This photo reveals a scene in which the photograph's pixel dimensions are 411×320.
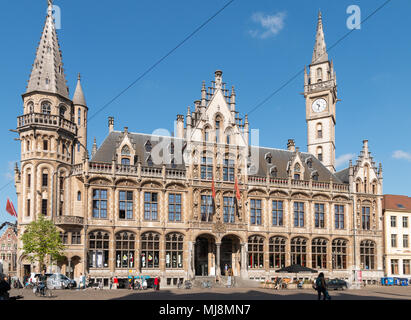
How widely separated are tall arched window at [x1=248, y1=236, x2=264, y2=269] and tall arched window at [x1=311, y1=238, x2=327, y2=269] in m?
7.32

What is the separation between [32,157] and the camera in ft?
179

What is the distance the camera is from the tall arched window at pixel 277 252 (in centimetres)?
6331

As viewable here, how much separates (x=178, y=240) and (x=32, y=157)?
18462 mm

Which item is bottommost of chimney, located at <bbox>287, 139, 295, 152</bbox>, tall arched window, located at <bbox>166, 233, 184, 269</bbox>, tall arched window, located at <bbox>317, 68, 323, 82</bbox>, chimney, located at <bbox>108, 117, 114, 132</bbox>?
tall arched window, located at <bbox>166, 233, 184, 269</bbox>

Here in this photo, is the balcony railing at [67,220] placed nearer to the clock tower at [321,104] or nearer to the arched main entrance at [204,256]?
the arched main entrance at [204,256]

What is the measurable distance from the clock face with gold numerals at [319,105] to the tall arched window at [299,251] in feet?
73.6

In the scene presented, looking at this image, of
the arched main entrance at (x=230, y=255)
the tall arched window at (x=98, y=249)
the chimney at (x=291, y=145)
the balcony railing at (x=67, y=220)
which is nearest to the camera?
the balcony railing at (x=67, y=220)

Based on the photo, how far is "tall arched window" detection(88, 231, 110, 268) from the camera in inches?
2143

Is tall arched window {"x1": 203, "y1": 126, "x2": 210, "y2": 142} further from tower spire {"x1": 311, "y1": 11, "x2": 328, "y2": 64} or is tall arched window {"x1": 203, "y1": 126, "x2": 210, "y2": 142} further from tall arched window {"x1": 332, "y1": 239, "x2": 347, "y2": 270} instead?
tower spire {"x1": 311, "y1": 11, "x2": 328, "y2": 64}

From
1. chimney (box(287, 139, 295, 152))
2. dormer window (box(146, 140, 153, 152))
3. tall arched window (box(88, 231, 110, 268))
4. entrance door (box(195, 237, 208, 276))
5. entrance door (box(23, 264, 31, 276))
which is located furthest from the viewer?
chimney (box(287, 139, 295, 152))

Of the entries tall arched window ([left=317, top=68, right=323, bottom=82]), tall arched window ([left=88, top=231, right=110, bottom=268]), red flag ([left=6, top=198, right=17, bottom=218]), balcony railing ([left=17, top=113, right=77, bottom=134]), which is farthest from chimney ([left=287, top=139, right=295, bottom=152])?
red flag ([left=6, top=198, right=17, bottom=218])

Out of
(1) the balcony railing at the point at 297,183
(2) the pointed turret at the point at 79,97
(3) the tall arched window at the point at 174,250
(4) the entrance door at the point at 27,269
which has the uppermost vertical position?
(2) the pointed turret at the point at 79,97

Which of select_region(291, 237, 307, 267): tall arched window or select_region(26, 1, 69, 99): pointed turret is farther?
select_region(291, 237, 307, 267): tall arched window

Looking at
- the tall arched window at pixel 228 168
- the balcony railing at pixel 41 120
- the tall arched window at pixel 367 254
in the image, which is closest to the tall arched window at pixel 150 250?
the tall arched window at pixel 228 168
